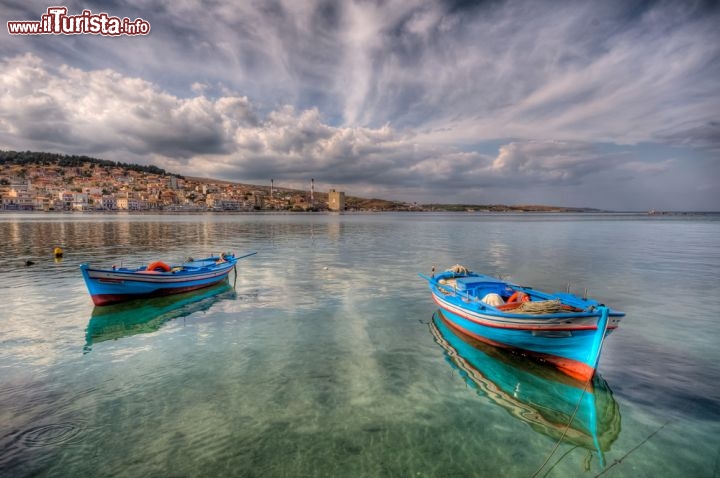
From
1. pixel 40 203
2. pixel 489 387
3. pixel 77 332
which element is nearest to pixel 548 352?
pixel 489 387

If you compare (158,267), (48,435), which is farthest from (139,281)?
(48,435)

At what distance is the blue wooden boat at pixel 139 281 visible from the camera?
16.2 meters

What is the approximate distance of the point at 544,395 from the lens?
9.07m

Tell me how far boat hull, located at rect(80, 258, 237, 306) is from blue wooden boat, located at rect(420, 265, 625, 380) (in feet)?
46.3

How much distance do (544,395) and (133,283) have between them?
59.0 feet

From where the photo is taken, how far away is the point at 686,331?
45.6ft

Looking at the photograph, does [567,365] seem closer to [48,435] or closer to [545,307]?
[545,307]

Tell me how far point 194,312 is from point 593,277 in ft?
86.7

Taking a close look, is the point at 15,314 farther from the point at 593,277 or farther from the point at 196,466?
the point at 593,277

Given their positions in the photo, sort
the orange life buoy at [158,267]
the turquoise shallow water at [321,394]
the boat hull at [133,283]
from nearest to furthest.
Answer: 1. the turquoise shallow water at [321,394]
2. the boat hull at [133,283]
3. the orange life buoy at [158,267]

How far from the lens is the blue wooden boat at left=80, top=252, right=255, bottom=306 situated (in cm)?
1620

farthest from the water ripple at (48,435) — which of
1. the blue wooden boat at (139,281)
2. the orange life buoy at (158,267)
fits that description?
the orange life buoy at (158,267)

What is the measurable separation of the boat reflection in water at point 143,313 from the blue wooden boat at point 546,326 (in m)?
12.3

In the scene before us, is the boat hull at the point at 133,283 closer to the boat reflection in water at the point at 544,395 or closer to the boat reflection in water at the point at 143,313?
the boat reflection in water at the point at 143,313
